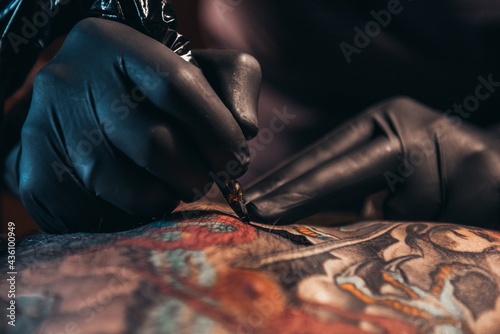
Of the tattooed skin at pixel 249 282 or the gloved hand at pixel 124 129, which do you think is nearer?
the tattooed skin at pixel 249 282

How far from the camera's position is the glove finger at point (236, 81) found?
0.62 metres

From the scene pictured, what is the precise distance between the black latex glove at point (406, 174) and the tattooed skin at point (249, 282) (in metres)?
0.17

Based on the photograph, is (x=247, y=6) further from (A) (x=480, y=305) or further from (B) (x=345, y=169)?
(A) (x=480, y=305)

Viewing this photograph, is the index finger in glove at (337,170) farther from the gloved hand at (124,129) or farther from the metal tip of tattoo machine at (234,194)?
the gloved hand at (124,129)

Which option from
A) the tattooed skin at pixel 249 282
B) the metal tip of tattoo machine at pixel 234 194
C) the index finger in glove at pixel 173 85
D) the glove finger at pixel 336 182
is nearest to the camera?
the tattooed skin at pixel 249 282

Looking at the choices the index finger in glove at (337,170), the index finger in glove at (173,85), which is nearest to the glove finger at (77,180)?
the index finger in glove at (173,85)

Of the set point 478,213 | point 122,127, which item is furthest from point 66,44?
point 478,213

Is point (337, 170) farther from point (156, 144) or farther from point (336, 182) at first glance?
point (156, 144)

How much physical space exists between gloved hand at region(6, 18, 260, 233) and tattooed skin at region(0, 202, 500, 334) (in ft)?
0.20

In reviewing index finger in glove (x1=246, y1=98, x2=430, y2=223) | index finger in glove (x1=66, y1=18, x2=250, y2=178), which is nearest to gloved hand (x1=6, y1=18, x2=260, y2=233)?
index finger in glove (x1=66, y1=18, x2=250, y2=178)

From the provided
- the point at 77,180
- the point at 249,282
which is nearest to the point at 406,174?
the point at 249,282

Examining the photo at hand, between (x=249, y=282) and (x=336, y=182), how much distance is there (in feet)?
1.35

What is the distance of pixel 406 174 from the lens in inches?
32.6

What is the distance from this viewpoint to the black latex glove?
77 cm
